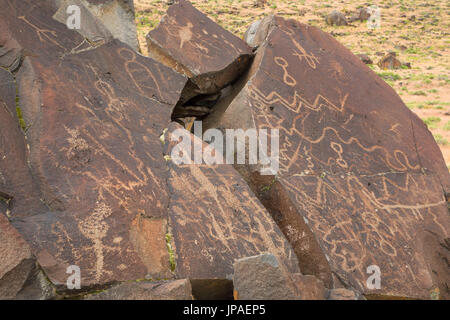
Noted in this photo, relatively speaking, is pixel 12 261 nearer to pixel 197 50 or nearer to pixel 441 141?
pixel 197 50

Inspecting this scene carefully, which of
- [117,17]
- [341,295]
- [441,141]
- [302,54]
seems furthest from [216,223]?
[441,141]

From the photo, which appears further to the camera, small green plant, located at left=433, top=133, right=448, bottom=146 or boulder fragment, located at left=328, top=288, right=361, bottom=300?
small green plant, located at left=433, top=133, right=448, bottom=146

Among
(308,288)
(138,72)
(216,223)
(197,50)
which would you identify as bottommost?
(216,223)

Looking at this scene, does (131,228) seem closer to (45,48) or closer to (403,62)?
(45,48)

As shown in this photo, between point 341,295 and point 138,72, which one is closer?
point 341,295

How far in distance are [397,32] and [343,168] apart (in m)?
20.9

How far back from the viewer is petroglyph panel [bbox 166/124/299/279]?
235cm

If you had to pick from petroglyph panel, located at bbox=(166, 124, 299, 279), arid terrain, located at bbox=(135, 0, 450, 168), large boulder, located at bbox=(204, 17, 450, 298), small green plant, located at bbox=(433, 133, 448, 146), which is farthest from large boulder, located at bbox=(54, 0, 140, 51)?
arid terrain, located at bbox=(135, 0, 450, 168)

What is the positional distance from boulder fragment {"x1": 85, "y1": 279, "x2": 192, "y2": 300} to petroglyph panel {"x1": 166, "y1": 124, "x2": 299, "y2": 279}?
1.07ft

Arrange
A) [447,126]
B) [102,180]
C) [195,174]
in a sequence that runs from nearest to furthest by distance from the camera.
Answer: [102,180], [195,174], [447,126]

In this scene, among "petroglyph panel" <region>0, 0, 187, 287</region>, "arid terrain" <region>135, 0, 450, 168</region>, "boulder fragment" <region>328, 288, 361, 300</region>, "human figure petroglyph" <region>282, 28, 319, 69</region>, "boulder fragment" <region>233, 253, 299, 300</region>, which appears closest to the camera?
"boulder fragment" <region>233, 253, 299, 300</region>

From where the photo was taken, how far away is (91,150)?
8.18ft

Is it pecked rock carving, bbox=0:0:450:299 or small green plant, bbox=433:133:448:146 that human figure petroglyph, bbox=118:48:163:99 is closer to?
pecked rock carving, bbox=0:0:450:299

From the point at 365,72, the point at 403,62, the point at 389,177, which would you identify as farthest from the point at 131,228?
the point at 403,62
